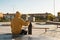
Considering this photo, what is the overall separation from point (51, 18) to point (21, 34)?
4874cm

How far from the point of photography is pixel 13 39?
9.83 m

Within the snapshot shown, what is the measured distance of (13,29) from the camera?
11859 mm

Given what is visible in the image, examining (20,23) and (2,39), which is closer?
(2,39)

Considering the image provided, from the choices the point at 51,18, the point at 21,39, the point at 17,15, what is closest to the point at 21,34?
the point at 17,15

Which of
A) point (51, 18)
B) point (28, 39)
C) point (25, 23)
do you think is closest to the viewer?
point (28, 39)

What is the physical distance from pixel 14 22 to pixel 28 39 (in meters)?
2.46

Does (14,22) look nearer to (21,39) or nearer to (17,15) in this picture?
(17,15)

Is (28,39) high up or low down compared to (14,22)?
down

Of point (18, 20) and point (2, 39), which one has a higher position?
point (18, 20)

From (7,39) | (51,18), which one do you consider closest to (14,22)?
(7,39)

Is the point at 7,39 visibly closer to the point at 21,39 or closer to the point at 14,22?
the point at 21,39

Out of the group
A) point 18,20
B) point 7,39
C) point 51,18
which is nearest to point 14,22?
point 18,20

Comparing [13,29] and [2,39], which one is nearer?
[2,39]

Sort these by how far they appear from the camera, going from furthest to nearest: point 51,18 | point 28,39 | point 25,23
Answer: point 51,18, point 25,23, point 28,39
